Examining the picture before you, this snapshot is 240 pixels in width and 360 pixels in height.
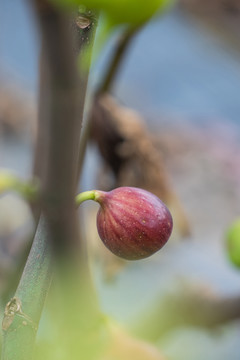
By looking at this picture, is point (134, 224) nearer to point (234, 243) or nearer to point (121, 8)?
point (121, 8)

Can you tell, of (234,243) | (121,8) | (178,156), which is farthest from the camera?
(178,156)

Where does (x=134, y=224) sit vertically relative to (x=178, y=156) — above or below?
below

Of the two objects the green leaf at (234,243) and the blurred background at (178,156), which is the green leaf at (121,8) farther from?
the green leaf at (234,243)

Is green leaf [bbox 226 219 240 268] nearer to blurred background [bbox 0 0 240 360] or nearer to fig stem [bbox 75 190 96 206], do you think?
blurred background [bbox 0 0 240 360]

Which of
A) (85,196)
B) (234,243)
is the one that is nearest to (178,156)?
(234,243)

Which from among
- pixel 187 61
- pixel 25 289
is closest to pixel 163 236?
pixel 25 289

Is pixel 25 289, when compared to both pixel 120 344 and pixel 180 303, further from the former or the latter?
pixel 180 303

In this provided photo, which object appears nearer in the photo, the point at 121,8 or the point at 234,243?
the point at 121,8
